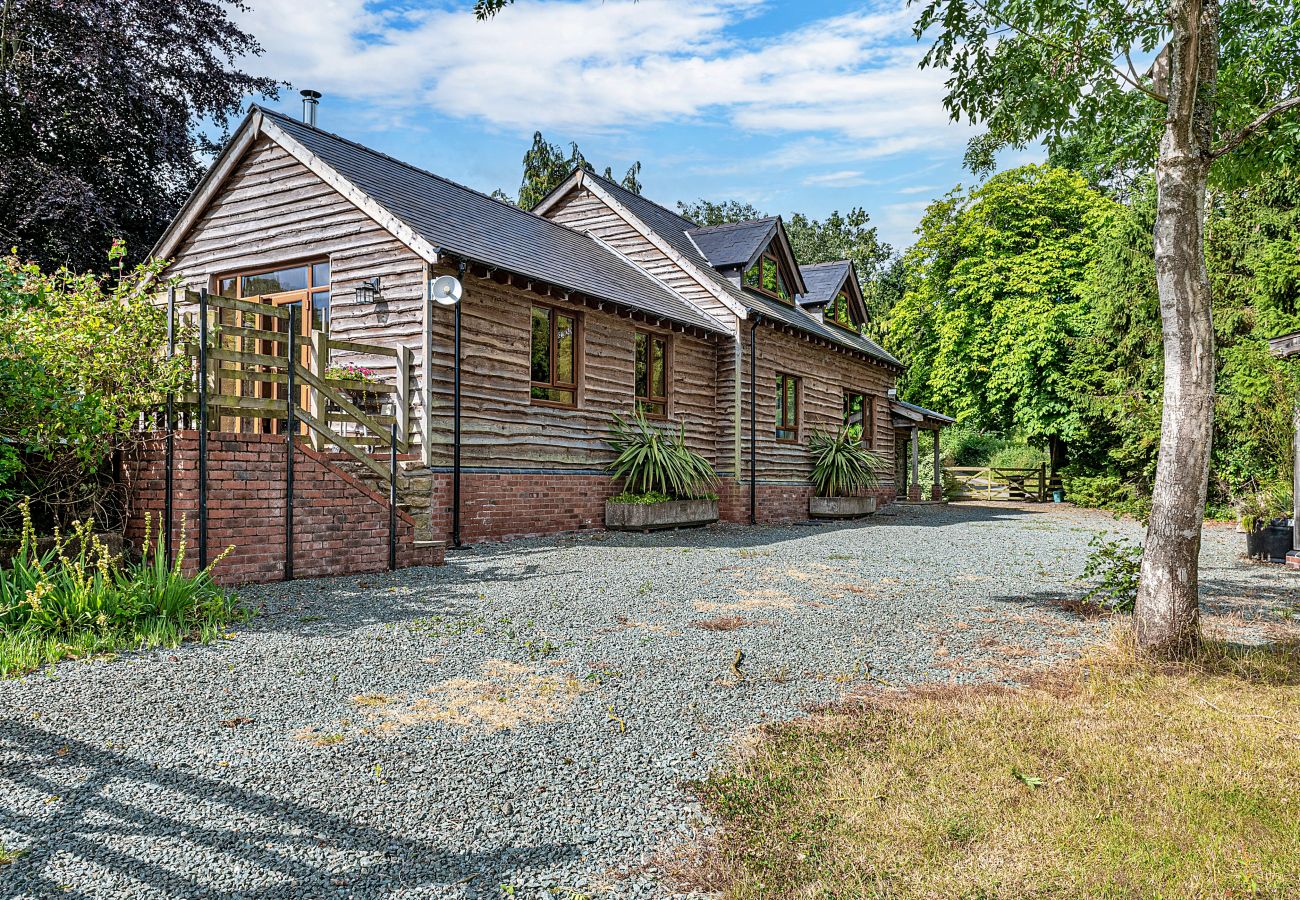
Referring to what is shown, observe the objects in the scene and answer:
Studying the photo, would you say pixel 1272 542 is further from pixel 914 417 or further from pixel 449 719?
pixel 914 417

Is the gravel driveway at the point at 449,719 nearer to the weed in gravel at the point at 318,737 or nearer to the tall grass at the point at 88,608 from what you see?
the weed in gravel at the point at 318,737

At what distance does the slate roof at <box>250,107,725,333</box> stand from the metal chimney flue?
1.73 metres

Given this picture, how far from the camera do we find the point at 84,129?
16734 millimetres

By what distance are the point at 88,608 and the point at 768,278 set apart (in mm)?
15821

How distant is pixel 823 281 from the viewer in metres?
21.9

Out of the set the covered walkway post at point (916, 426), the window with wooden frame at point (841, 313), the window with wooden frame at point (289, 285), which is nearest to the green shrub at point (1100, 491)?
the covered walkway post at point (916, 426)

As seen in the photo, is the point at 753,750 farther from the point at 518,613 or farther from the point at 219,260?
the point at 219,260

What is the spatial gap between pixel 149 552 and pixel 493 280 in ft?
19.6

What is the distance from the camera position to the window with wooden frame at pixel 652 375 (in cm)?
1440

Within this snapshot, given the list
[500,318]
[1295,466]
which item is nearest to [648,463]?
[500,318]

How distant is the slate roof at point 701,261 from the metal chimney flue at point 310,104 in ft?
18.4

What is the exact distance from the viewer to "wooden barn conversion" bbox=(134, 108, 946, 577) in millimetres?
10406

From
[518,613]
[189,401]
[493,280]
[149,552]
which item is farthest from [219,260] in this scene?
[518,613]

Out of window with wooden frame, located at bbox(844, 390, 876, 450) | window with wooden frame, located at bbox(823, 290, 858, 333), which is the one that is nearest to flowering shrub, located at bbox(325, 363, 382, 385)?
window with wooden frame, located at bbox(823, 290, 858, 333)
